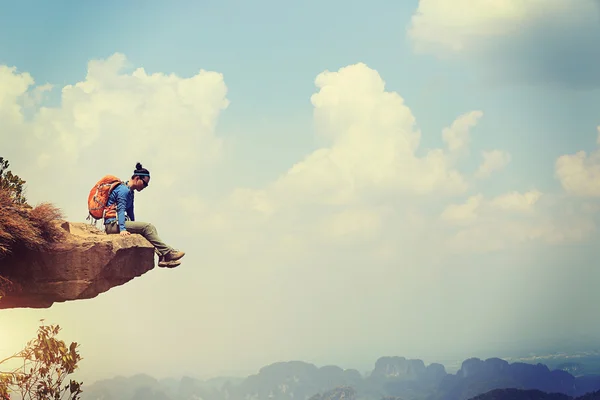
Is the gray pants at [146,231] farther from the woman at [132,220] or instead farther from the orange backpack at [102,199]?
the orange backpack at [102,199]

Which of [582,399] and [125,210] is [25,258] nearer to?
[125,210]

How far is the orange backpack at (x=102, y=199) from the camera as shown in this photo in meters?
18.7

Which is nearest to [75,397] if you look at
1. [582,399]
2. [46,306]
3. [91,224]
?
[46,306]

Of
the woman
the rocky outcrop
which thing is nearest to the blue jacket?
the woman

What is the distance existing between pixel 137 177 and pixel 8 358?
6.65 meters

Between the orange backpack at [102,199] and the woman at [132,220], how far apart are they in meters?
0.04

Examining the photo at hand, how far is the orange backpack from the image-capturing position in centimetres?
1866

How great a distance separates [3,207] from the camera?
1669cm

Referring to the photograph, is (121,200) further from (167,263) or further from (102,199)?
(167,263)

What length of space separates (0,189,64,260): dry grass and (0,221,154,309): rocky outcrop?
27 cm

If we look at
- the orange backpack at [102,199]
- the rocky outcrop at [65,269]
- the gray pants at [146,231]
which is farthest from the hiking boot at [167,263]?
the orange backpack at [102,199]

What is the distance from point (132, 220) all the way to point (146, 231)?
1.94 ft

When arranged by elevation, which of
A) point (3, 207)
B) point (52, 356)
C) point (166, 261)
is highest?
point (3, 207)

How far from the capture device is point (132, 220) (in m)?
18.9
